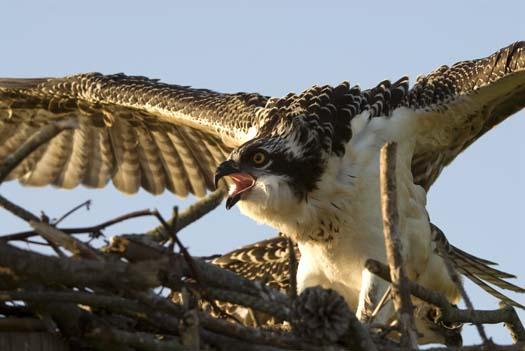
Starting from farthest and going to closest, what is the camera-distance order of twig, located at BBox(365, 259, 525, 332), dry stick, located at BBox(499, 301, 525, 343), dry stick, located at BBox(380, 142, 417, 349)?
dry stick, located at BBox(499, 301, 525, 343), twig, located at BBox(365, 259, 525, 332), dry stick, located at BBox(380, 142, 417, 349)

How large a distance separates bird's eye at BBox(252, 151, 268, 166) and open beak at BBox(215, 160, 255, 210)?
83 mm

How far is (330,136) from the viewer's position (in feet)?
24.6

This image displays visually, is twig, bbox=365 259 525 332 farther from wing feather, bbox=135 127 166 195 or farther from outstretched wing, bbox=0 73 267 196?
wing feather, bbox=135 127 166 195

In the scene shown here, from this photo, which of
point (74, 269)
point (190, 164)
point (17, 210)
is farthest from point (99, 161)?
point (74, 269)

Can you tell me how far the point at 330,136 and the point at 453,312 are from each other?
2468mm

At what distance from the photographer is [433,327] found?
722cm

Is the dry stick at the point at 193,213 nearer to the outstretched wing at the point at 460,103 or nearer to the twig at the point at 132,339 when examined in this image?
the twig at the point at 132,339

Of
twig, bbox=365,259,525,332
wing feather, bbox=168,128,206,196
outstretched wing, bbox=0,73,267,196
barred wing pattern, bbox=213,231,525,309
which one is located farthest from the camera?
wing feather, bbox=168,128,206,196

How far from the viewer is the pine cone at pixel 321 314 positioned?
444cm

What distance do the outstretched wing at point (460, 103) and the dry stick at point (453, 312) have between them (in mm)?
2389

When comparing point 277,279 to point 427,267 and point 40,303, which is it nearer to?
point 427,267

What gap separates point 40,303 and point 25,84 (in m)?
4.94

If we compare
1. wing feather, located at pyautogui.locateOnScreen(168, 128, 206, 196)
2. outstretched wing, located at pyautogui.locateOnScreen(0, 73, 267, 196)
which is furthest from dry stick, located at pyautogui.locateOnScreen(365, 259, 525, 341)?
wing feather, located at pyautogui.locateOnScreen(168, 128, 206, 196)

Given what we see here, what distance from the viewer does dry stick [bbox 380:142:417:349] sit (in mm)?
→ 4512
